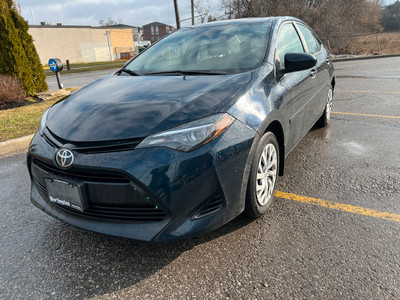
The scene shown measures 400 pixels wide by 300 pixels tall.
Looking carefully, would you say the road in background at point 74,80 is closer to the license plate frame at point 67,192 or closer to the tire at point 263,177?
the license plate frame at point 67,192

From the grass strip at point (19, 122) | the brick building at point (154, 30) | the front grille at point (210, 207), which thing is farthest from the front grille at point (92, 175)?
the brick building at point (154, 30)

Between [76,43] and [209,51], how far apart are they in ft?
188

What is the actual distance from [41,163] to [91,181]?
0.56 metres

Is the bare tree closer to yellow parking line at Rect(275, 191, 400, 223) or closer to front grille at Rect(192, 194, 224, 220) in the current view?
yellow parking line at Rect(275, 191, 400, 223)

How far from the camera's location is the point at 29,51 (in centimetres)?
979

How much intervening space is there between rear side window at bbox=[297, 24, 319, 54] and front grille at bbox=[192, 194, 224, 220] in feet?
9.42

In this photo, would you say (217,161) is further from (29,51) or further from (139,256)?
(29,51)

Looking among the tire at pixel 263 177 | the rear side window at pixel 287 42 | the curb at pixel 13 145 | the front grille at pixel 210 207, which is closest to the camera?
the front grille at pixel 210 207

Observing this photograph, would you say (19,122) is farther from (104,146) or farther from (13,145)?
(104,146)

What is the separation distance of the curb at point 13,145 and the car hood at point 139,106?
2.81m

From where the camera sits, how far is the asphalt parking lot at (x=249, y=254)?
191 cm

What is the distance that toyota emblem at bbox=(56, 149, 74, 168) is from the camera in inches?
77.3

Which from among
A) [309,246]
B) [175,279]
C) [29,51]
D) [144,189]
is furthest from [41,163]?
[29,51]

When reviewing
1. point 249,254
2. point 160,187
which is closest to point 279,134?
point 249,254
